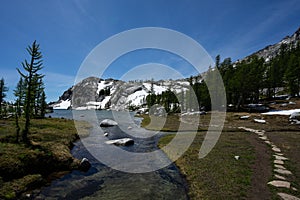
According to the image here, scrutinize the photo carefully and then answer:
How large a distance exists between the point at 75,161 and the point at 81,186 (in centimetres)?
511

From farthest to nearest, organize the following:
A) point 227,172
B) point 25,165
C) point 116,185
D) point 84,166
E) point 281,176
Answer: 1. point 84,166
2. point 25,165
3. point 227,172
4. point 116,185
5. point 281,176

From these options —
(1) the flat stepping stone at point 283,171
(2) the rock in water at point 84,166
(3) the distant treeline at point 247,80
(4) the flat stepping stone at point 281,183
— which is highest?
(3) the distant treeline at point 247,80

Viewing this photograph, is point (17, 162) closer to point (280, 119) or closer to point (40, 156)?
point (40, 156)

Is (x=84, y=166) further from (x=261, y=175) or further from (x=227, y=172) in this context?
(x=261, y=175)

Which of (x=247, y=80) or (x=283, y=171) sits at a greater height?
(x=247, y=80)

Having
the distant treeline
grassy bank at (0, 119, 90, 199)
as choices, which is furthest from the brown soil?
the distant treeline

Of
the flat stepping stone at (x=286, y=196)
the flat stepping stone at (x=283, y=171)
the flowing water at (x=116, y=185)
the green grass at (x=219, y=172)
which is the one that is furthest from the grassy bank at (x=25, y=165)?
the flat stepping stone at (x=283, y=171)

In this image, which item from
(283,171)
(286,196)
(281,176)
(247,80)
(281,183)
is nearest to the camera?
(286,196)

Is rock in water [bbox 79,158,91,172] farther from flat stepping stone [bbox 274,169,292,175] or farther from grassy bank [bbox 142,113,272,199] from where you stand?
flat stepping stone [bbox 274,169,292,175]

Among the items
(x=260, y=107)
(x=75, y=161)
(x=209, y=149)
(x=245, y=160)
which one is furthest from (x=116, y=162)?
(x=260, y=107)

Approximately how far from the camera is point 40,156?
15516 mm

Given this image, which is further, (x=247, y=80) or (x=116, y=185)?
(x=247, y=80)

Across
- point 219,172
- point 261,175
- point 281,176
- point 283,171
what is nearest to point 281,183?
point 281,176

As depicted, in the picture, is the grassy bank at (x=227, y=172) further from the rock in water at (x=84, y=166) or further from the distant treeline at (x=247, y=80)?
the distant treeline at (x=247, y=80)
